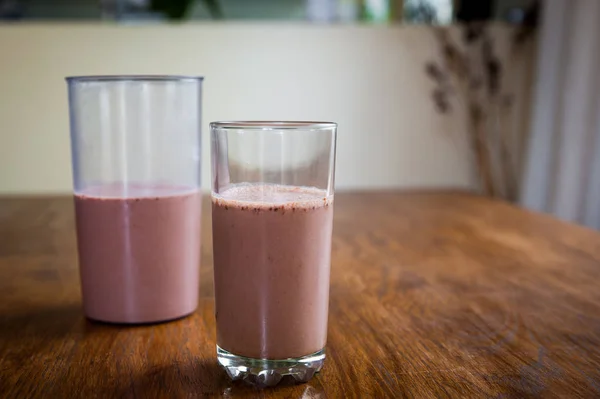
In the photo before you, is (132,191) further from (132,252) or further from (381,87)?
(381,87)

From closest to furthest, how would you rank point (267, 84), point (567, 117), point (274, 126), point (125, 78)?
point (274, 126) → point (125, 78) → point (567, 117) → point (267, 84)

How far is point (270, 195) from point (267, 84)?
207cm

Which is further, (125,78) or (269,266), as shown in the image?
(125,78)

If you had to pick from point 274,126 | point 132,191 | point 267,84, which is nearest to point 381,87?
point 267,84

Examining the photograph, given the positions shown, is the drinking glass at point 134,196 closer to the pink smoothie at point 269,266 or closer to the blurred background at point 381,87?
the pink smoothie at point 269,266

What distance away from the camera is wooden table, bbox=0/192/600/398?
1.80ft

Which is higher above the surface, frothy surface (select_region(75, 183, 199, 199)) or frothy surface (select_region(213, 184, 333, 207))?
frothy surface (select_region(213, 184, 333, 207))

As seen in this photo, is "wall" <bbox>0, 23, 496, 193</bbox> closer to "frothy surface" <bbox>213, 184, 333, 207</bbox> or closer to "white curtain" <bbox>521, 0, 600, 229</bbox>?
"white curtain" <bbox>521, 0, 600, 229</bbox>

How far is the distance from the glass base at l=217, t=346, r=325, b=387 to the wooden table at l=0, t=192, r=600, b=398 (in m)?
0.01

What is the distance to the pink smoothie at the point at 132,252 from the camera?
699 millimetres

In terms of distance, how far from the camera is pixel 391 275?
36.5 inches

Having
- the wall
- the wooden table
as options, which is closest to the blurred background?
the wall

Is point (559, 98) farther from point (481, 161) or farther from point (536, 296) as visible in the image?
point (536, 296)

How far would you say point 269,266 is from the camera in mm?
551
